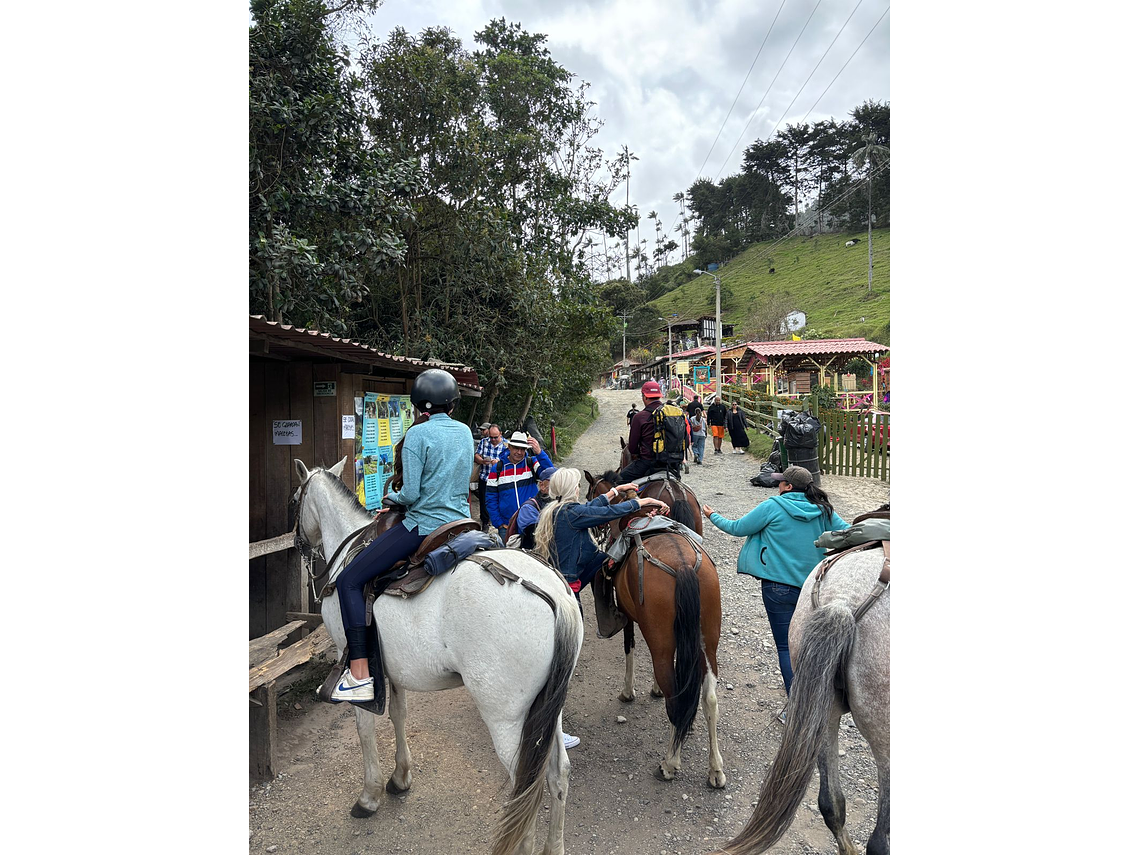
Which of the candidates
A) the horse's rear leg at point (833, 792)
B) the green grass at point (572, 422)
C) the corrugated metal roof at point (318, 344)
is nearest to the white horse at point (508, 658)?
the horse's rear leg at point (833, 792)

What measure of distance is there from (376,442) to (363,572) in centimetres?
303

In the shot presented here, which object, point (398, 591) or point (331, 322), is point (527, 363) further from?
point (398, 591)

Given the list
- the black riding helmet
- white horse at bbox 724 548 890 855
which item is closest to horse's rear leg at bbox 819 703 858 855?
white horse at bbox 724 548 890 855

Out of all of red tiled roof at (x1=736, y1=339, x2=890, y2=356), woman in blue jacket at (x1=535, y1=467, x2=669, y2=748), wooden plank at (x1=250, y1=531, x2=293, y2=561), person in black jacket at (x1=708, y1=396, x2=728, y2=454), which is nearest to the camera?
woman in blue jacket at (x1=535, y1=467, x2=669, y2=748)

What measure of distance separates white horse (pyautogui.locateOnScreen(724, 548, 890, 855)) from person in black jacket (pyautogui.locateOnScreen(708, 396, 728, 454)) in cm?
1477

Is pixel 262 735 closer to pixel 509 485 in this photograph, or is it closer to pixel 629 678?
pixel 629 678

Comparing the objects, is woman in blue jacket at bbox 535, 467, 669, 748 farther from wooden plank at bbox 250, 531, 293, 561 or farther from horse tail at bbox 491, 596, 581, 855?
wooden plank at bbox 250, 531, 293, 561

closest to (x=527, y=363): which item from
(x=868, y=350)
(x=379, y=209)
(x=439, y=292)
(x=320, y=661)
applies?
(x=439, y=292)

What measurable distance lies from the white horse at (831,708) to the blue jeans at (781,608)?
1.04 metres

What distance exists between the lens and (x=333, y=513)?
11.9ft

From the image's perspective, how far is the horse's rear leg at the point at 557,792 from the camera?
111 inches

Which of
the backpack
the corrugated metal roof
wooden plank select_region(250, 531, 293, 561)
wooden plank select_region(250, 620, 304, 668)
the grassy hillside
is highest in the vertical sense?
the grassy hillside

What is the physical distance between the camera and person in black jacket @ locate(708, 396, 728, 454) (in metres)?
17.1
